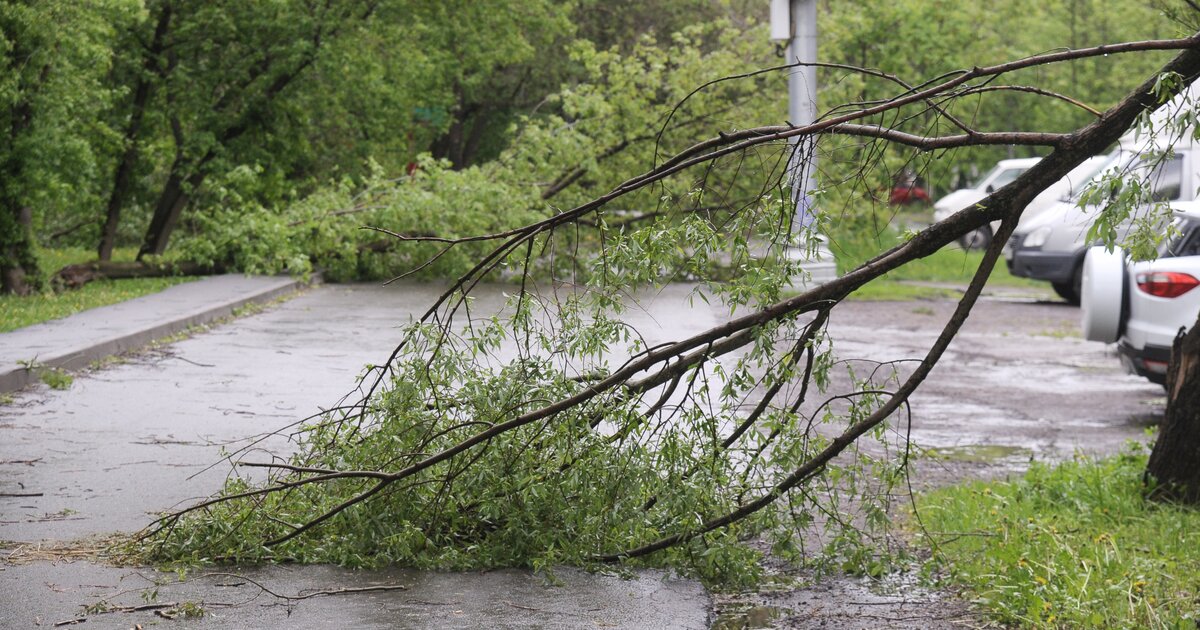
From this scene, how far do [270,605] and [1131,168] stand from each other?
12.1ft

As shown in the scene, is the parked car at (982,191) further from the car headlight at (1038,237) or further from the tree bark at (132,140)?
the tree bark at (132,140)

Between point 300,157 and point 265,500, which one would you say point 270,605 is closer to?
point 265,500

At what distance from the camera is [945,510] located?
7.00 metres

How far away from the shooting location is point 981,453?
905 centimetres

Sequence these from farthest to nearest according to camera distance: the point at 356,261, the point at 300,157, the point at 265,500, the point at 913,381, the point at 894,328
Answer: the point at 300,157 < the point at 356,261 < the point at 894,328 < the point at 265,500 < the point at 913,381

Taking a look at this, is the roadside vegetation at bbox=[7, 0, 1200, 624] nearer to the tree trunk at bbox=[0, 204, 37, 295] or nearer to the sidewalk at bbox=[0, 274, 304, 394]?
the tree trunk at bbox=[0, 204, 37, 295]

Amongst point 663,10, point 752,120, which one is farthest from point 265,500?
point 663,10

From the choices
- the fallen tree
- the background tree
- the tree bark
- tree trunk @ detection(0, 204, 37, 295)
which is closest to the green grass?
tree trunk @ detection(0, 204, 37, 295)

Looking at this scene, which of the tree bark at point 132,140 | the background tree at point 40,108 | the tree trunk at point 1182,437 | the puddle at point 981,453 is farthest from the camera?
the tree bark at point 132,140

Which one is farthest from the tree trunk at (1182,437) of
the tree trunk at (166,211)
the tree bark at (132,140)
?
the tree trunk at (166,211)

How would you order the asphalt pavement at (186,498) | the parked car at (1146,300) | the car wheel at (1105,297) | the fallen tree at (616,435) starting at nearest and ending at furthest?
the asphalt pavement at (186,498)
the fallen tree at (616,435)
the parked car at (1146,300)
the car wheel at (1105,297)

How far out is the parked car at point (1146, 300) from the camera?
10117 mm

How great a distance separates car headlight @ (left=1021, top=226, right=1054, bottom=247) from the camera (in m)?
19.6

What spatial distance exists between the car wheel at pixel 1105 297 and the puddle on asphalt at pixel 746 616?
239 inches
